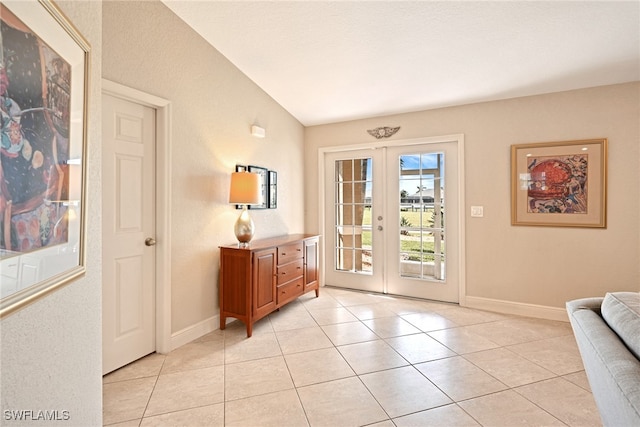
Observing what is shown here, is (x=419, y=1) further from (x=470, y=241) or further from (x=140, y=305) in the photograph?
(x=140, y=305)

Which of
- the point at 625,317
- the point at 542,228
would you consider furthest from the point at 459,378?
the point at 542,228

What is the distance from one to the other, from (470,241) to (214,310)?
2923 millimetres

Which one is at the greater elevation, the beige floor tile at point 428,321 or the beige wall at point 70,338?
the beige wall at point 70,338

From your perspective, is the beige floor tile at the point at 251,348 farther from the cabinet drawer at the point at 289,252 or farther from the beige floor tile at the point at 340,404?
the cabinet drawer at the point at 289,252

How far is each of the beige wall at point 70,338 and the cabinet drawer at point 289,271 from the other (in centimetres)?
197

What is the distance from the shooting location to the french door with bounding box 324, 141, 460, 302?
12.0 feet

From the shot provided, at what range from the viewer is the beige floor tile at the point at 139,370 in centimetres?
204

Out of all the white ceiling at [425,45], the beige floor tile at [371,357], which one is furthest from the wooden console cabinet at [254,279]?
the white ceiling at [425,45]

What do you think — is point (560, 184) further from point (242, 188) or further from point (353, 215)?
point (242, 188)

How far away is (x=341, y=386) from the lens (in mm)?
1967

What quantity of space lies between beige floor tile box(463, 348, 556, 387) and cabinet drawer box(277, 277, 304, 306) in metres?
1.74

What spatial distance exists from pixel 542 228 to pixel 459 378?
6.77ft

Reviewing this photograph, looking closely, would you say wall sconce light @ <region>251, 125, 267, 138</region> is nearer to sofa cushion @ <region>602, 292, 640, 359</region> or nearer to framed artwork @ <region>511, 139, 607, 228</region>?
framed artwork @ <region>511, 139, 607, 228</region>

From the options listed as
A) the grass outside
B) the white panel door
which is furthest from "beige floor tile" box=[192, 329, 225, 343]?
the grass outside
